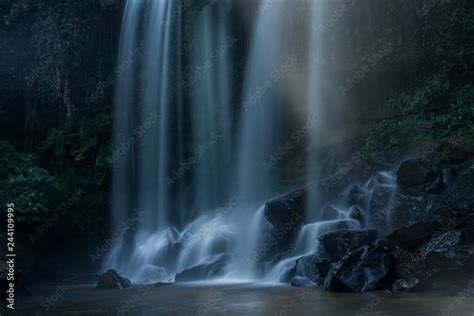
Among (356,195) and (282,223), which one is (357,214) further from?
(282,223)

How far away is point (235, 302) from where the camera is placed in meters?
8.00

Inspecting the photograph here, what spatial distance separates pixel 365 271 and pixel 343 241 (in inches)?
59.1

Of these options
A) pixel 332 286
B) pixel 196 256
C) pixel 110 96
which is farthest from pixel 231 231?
pixel 110 96

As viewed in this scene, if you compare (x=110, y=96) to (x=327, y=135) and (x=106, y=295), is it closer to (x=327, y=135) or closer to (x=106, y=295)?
(x=327, y=135)

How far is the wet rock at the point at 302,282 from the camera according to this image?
926 cm

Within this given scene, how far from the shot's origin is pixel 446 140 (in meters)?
12.4

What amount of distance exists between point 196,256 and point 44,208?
185 inches

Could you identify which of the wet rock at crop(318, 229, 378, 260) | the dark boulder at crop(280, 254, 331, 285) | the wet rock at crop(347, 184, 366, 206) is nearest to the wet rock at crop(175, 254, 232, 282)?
the dark boulder at crop(280, 254, 331, 285)

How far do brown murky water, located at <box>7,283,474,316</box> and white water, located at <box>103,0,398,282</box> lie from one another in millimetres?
5564

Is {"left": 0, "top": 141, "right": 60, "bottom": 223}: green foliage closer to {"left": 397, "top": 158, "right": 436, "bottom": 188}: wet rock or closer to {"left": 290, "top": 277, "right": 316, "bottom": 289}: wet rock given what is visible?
{"left": 290, "top": 277, "right": 316, "bottom": 289}: wet rock

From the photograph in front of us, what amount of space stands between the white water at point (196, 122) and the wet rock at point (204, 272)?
120 inches

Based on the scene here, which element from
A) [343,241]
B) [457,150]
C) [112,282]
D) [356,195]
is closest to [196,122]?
[356,195]

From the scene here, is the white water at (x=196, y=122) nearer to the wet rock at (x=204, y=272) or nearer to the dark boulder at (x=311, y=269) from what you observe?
the wet rock at (x=204, y=272)

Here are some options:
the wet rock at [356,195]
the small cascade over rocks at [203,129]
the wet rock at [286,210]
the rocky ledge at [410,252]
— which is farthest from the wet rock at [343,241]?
the small cascade over rocks at [203,129]
